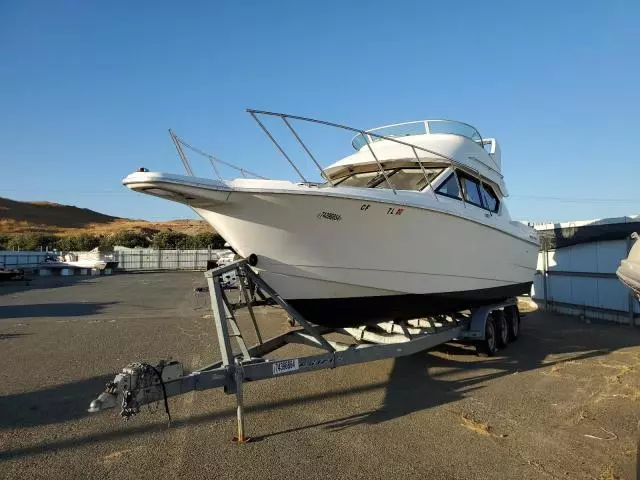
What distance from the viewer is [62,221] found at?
314 feet

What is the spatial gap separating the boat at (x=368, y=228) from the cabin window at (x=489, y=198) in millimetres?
47

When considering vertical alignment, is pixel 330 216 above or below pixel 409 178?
below

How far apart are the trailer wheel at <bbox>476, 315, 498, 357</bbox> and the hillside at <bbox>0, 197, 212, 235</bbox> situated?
74.4 meters

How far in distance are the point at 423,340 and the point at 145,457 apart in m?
3.70

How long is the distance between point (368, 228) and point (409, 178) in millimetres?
1707

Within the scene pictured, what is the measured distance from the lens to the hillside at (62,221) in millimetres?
81750

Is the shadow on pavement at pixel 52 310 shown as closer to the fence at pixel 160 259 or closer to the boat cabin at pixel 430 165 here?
the boat cabin at pixel 430 165

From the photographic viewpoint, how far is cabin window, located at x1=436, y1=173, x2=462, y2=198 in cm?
648

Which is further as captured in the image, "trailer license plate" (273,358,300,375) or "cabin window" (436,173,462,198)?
"cabin window" (436,173,462,198)

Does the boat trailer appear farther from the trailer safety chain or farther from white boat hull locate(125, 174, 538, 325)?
white boat hull locate(125, 174, 538, 325)

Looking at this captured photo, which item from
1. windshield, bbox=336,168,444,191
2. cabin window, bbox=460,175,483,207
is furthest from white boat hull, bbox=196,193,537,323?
windshield, bbox=336,168,444,191

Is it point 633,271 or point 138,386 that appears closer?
point 138,386

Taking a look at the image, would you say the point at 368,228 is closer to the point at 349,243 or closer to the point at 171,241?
the point at 349,243

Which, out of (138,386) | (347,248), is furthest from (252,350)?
(138,386)
